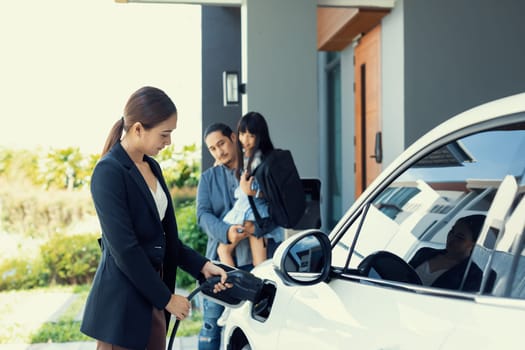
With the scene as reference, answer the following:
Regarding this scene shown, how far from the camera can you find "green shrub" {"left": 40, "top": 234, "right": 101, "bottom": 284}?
10.1 m

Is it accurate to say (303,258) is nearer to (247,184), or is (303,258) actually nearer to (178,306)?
(178,306)

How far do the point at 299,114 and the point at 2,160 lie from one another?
6398mm

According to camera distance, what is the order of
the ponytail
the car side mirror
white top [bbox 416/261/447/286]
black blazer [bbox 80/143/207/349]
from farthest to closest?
1. the ponytail
2. black blazer [bbox 80/143/207/349]
3. the car side mirror
4. white top [bbox 416/261/447/286]

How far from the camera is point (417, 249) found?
7.00 ft

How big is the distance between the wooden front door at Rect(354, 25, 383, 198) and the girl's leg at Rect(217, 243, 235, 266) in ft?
10.9

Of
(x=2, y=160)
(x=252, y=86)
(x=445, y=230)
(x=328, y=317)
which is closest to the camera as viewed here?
(x=445, y=230)

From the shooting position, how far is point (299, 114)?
641cm

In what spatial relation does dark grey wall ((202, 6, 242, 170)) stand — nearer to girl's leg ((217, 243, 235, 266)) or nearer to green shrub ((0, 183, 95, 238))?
green shrub ((0, 183, 95, 238))

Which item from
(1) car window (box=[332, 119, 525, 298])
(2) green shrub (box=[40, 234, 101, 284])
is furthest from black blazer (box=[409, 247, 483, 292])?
(2) green shrub (box=[40, 234, 101, 284])

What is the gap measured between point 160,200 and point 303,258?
597 mm

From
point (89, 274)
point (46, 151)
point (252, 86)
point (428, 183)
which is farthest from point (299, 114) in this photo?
point (46, 151)

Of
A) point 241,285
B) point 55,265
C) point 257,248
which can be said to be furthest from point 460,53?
point 55,265

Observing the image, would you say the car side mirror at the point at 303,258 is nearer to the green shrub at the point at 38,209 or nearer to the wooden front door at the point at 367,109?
the wooden front door at the point at 367,109

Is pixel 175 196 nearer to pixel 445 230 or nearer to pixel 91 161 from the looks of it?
pixel 91 161
